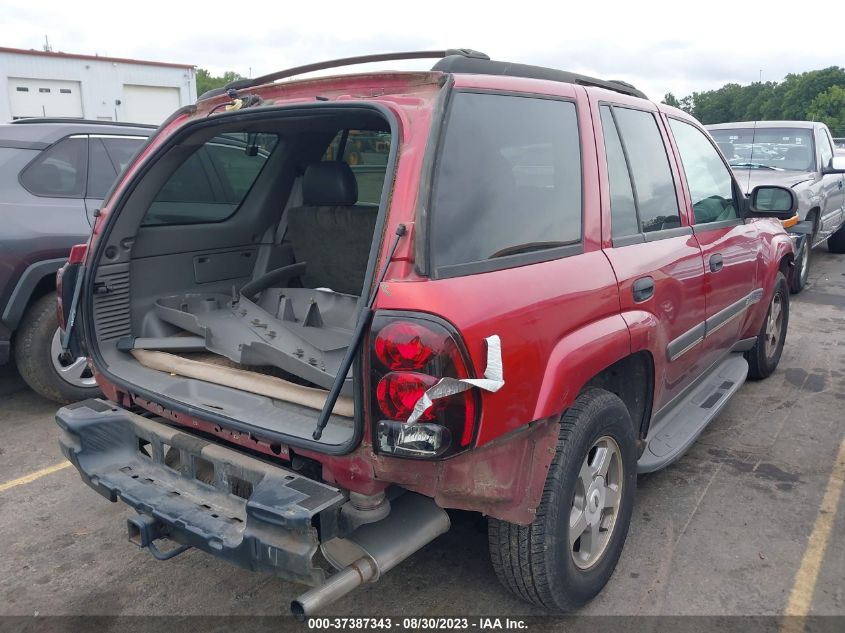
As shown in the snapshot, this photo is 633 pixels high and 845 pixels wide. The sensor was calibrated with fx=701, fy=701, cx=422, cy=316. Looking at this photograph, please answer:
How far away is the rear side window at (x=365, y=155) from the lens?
3.66 metres

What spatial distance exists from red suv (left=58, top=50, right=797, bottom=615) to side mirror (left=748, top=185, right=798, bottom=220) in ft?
1.49

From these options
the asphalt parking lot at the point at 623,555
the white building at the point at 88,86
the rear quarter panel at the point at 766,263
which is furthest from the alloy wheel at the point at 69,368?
the white building at the point at 88,86

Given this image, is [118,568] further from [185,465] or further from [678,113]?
[678,113]

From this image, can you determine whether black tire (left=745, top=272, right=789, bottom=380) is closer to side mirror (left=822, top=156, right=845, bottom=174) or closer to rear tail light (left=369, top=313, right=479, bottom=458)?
rear tail light (left=369, top=313, right=479, bottom=458)

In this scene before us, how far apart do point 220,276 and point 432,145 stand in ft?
6.93

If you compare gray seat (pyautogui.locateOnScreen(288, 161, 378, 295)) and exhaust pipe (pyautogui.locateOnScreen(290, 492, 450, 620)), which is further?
gray seat (pyautogui.locateOnScreen(288, 161, 378, 295))

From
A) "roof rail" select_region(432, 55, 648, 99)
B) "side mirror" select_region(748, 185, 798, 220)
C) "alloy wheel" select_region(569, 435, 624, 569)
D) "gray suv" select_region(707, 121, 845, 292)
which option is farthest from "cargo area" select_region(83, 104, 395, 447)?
"gray suv" select_region(707, 121, 845, 292)

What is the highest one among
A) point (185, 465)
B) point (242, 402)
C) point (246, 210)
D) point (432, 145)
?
point (432, 145)

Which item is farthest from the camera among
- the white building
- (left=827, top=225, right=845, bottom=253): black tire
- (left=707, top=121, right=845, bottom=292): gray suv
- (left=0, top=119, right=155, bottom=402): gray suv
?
the white building

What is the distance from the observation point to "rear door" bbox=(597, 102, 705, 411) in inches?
110

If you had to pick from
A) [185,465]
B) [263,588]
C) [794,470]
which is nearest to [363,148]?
[185,465]

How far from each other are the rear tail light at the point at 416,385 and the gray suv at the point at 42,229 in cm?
291

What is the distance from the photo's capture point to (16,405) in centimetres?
492

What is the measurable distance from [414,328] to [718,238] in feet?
8.07
